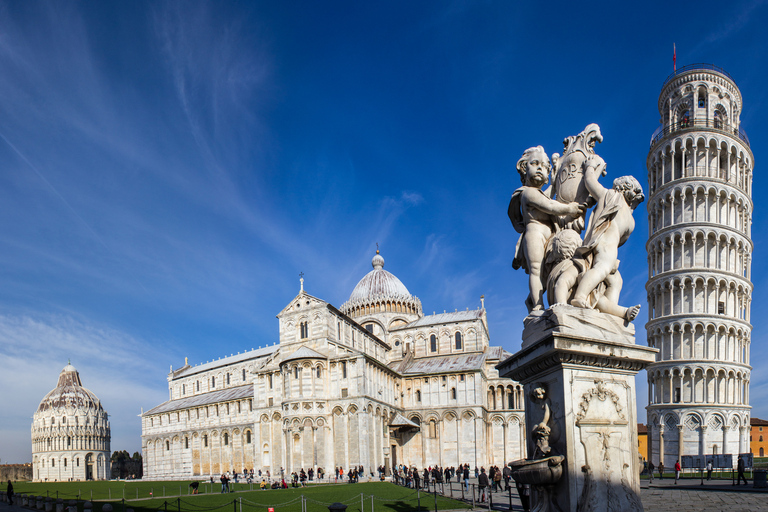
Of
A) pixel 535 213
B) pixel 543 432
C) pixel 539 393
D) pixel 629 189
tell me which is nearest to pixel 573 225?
pixel 535 213

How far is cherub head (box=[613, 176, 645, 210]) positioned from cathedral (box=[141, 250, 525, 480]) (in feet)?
142

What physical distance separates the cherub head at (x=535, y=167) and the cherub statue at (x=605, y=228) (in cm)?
44

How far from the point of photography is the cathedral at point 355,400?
154ft

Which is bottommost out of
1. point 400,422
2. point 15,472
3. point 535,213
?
point 15,472

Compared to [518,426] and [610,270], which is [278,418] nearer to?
[518,426]

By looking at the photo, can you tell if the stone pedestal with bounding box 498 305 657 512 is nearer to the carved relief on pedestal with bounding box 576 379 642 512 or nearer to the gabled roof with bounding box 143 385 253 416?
the carved relief on pedestal with bounding box 576 379 642 512

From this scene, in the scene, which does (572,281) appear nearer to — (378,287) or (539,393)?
(539,393)

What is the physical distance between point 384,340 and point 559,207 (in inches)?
2476

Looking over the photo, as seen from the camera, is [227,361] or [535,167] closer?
[535,167]

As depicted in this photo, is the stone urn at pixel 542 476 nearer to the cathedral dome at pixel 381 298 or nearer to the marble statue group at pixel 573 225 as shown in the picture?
the marble statue group at pixel 573 225

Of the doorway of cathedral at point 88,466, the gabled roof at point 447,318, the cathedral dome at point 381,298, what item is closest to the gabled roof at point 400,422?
the gabled roof at point 447,318

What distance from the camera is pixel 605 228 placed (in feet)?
17.7

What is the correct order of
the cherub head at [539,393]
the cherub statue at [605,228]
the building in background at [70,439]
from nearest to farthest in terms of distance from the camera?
the cherub head at [539,393] → the cherub statue at [605,228] → the building in background at [70,439]

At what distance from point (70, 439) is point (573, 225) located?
133 m
